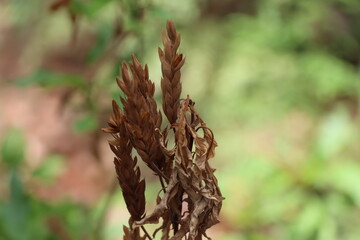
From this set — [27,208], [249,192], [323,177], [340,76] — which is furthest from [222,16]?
[27,208]

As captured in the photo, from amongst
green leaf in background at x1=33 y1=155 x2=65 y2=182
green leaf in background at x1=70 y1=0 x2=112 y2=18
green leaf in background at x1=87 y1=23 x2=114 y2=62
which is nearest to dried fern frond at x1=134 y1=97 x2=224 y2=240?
green leaf in background at x1=70 y1=0 x2=112 y2=18

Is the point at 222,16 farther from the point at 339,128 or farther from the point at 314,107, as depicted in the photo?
the point at 339,128

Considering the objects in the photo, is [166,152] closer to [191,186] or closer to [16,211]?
[191,186]

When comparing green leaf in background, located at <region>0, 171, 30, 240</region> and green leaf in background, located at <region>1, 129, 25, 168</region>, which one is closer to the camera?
green leaf in background, located at <region>0, 171, 30, 240</region>

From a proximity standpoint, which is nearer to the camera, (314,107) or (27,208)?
(27,208)

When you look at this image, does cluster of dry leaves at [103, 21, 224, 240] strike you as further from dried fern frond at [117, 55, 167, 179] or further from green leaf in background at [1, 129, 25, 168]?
green leaf in background at [1, 129, 25, 168]

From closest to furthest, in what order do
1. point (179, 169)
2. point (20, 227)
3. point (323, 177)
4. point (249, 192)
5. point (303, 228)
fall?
point (179, 169) → point (20, 227) → point (303, 228) → point (323, 177) → point (249, 192)

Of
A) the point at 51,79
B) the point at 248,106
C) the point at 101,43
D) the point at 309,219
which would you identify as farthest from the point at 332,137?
the point at 51,79
